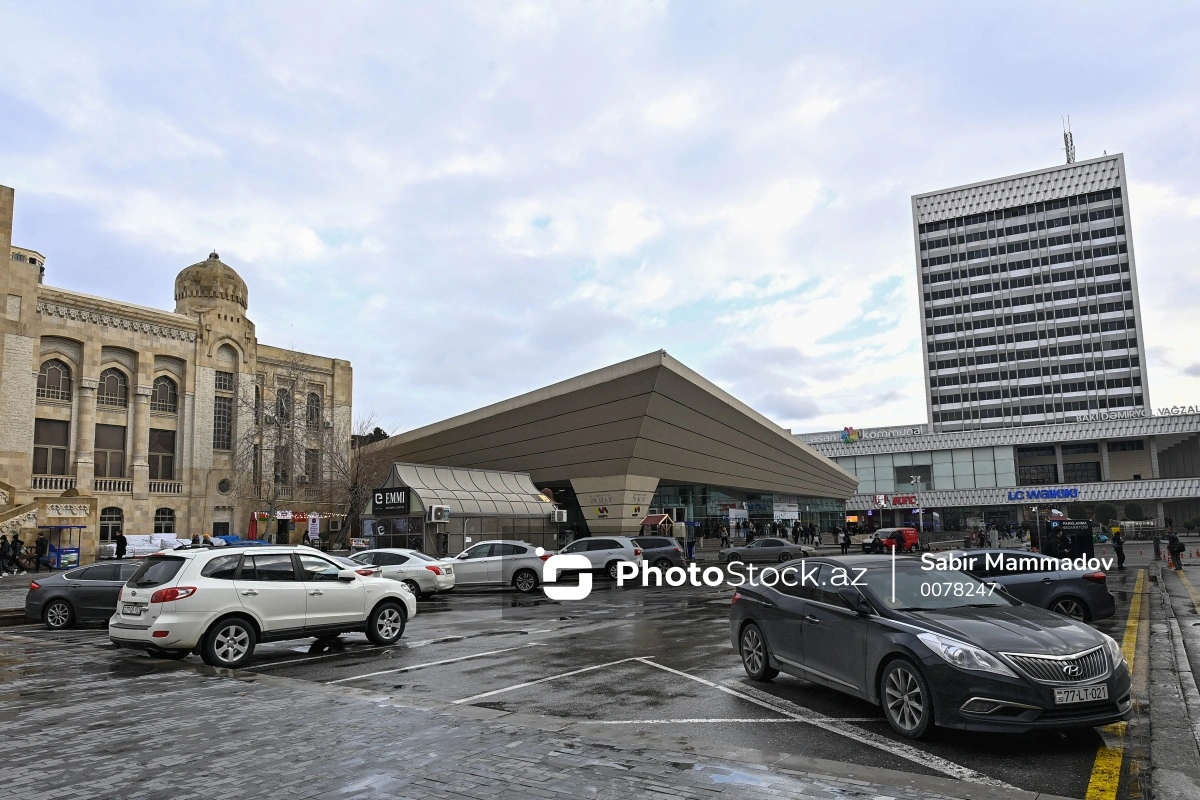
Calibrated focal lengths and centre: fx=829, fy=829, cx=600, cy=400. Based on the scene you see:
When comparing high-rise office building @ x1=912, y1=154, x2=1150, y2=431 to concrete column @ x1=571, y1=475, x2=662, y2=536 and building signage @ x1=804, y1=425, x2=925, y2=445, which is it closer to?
building signage @ x1=804, y1=425, x2=925, y2=445

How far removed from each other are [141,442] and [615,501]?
28.5 meters

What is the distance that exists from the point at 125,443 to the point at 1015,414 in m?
123

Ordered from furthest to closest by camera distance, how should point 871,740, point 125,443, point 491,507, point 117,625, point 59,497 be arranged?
point 125,443 → point 59,497 → point 491,507 → point 117,625 → point 871,740

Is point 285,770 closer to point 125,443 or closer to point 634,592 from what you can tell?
point 634,592

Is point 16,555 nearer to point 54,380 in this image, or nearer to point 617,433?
point 54,380

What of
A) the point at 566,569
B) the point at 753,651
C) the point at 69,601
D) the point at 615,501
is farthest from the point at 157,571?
the point at 615,501

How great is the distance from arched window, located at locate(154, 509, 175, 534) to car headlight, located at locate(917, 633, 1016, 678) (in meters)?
50.8

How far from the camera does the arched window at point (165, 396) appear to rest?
5050cm

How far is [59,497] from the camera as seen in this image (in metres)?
41.3

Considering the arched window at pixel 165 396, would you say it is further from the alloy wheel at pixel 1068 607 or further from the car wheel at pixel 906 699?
the car wheel at pixel 906 699

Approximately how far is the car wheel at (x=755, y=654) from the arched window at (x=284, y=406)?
49.7m

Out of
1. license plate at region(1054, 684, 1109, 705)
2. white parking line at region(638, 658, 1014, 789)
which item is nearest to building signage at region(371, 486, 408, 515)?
white parking line at region(638, 658, 1014, 789)

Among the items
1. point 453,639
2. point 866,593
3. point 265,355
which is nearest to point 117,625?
point 453,639

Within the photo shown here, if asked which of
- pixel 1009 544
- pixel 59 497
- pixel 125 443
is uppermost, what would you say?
pixel 125 443
